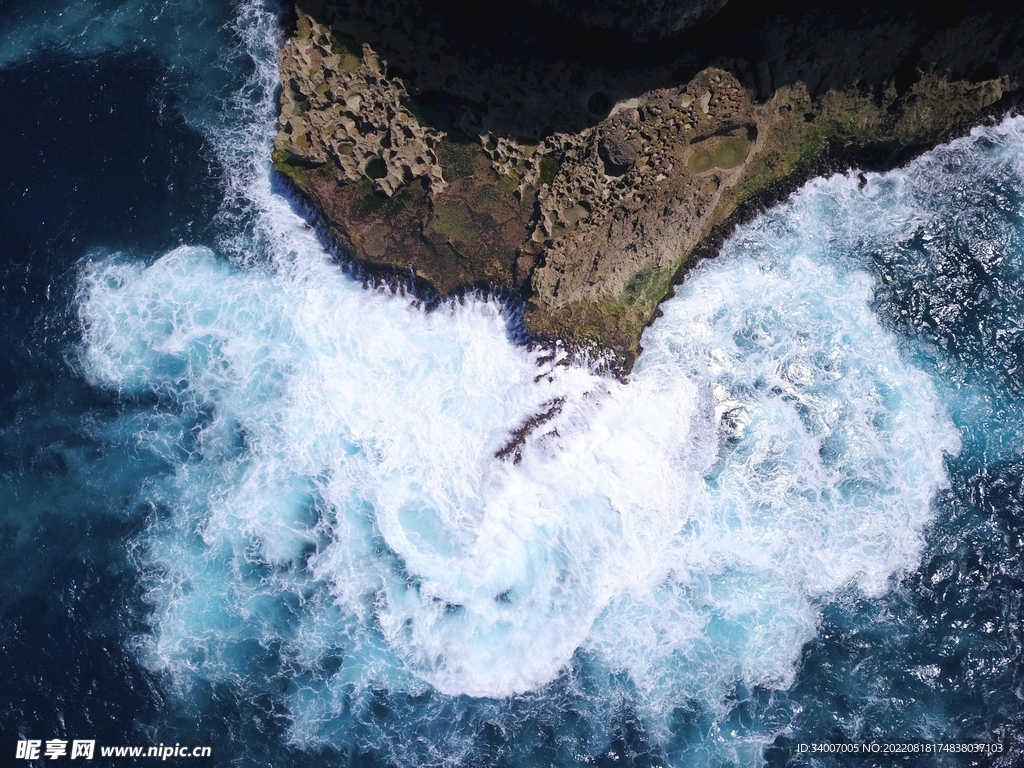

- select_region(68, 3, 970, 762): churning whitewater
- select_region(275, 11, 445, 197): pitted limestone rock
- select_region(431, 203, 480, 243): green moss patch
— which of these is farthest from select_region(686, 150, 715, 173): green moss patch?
select_region(275, 11, 445, 197): pitted limestone rock

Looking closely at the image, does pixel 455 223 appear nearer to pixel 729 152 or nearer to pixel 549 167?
pixel 549 167

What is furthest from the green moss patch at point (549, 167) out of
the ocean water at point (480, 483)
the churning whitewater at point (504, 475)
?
the churning whitewater at point (504, 475)

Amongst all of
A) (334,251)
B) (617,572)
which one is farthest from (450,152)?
(617,572)

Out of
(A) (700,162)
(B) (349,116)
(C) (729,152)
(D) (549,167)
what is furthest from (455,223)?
(C) (729,152)

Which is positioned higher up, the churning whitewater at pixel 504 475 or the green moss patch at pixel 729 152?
the green moss patch at pixel 729 152

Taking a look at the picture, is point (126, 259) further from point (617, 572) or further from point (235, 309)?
point (617, 572)

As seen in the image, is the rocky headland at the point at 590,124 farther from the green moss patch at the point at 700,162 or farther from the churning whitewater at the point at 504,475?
the churning whitewater at the point at 504,475
